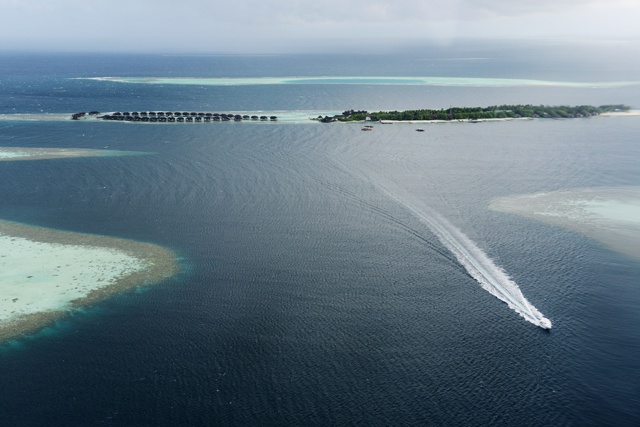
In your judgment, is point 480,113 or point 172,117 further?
point 480,113

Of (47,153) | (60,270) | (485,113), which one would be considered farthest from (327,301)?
(485,113)

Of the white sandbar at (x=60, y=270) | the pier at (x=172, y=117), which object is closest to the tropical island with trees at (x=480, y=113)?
the pier at (x=172, y=117)

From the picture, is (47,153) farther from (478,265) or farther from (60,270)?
(478,265)

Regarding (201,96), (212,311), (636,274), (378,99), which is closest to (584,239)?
(636,274)

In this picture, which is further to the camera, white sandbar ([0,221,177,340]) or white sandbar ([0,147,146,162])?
white sandbar ([0,147,146,162])

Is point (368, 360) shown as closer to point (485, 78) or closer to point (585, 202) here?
point (585, 202)

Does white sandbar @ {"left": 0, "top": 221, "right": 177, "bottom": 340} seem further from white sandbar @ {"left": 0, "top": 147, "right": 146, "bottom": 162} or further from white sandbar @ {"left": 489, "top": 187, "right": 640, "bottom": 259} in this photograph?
white sandbar @ {"left": 489, "top": 187, "right": 640, "bottom": 259}

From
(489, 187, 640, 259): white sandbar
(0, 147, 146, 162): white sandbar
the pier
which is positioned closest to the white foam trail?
(489, 187, 640, 259): white sandbar
